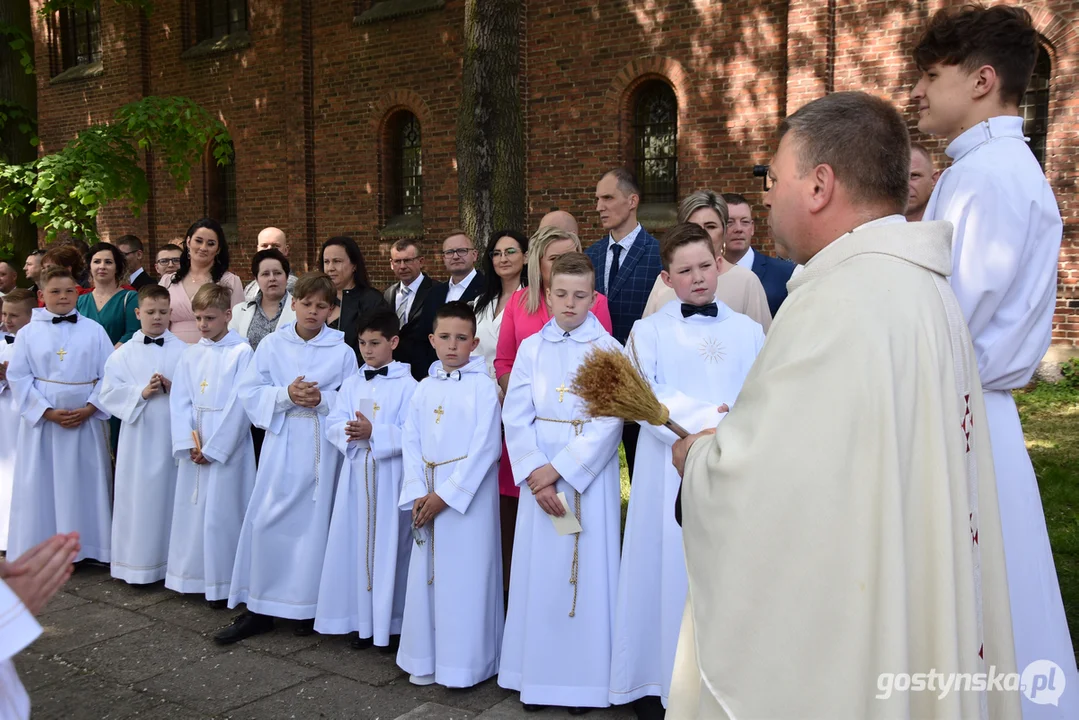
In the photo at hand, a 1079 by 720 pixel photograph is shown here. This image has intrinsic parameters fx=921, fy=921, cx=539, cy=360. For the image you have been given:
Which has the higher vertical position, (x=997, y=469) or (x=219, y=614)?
(x=997, y=469)

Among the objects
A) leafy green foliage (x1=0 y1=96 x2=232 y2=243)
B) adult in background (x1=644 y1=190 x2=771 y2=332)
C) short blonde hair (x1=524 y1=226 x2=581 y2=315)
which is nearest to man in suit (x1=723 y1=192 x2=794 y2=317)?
adult in background (x1=644 y1=190 x2=771 y2=332)

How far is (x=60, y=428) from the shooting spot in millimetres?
6750

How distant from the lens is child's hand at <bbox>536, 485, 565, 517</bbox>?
4328mm

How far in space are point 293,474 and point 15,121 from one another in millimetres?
9058

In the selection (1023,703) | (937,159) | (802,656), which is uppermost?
(937,159)

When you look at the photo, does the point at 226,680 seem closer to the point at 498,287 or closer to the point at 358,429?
the point at 358,429

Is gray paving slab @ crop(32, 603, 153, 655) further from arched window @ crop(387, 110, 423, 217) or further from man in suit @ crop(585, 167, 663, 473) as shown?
arched window @ crop(387, 110, 423, 217)

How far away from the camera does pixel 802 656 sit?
6.46ft

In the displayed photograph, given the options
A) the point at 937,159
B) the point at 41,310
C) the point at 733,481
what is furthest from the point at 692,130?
the point at 733,481

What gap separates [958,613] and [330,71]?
49.2 feet

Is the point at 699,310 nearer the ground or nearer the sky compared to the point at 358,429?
nearer the sky

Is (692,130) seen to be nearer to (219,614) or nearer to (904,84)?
(904,84)

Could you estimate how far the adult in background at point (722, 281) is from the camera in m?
5.01

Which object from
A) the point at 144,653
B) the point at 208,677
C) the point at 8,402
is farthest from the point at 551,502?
the point at 8,402
